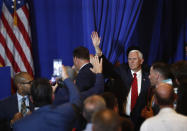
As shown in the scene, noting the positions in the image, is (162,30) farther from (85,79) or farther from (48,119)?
(48,119)

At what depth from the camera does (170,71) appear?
10.6 feet

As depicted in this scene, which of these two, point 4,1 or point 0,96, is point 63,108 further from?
point 4,1

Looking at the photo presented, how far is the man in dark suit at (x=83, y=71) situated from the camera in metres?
3.52

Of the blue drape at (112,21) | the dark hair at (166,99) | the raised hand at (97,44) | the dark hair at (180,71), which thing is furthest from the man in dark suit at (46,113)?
the blue drape at (112,21)

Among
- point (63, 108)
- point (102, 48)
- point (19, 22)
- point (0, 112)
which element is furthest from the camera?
point (19, 22)

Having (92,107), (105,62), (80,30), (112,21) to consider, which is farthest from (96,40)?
(92,107)

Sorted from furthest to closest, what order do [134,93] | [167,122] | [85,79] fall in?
[134,93] → [85,79] → [167,122]

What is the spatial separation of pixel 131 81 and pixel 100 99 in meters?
1.80

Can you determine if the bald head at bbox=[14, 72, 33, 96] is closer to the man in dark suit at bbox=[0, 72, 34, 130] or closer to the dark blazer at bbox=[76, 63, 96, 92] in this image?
the man in dark suit at bbox=[0, 72, 34, 130]

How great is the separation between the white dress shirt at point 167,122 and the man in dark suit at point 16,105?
153 cm

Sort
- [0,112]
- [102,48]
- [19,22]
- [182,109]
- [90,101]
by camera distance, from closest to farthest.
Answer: [90,101], [182,109], [0,112], [102,48], [19,22]

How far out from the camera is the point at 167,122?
2287 millimetres

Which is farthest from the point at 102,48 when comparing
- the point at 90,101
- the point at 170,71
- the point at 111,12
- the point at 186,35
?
the point at 90,101

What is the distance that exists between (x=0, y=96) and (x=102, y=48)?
169cm
